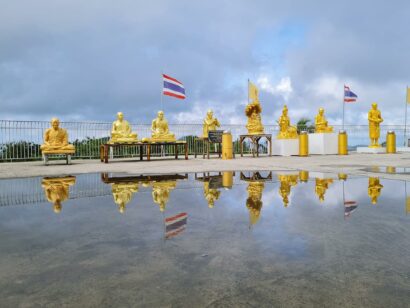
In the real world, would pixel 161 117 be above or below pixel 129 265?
above

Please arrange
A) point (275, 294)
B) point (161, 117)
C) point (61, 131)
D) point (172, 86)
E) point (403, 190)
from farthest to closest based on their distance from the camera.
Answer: point (172, 86), point (161, 117), point (61, 131), point (403, 190), point (275, 294)

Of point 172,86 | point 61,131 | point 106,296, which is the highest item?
point 172,86

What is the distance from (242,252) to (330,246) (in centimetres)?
60

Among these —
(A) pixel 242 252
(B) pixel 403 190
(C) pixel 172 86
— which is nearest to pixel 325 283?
(A) pixel 242 252

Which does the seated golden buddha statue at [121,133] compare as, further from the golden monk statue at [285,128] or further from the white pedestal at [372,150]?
the white pedestal at [372,150]

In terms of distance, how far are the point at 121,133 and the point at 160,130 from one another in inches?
67.6

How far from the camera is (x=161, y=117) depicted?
46.9 ft

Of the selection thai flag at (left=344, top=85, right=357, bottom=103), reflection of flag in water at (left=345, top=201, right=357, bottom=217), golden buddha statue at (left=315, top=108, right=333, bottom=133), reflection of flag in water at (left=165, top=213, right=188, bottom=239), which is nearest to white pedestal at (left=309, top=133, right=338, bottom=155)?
golden buddha statue at (left=315, top=108, right=333, bottom=133)

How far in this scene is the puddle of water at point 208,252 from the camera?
4.78 ft

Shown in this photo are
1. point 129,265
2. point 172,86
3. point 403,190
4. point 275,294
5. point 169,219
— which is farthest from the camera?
point 172,86

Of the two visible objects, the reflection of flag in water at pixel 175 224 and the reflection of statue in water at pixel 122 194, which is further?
the reflection of statue in water at pixel 122 194

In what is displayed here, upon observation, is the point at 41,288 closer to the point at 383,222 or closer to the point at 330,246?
the point at 330,246

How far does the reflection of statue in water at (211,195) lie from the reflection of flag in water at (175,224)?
64 cm

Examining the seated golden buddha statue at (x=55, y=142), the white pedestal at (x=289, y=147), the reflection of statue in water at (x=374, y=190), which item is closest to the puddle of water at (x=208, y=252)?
the reflection of statue in water at (x=374, y=190)
